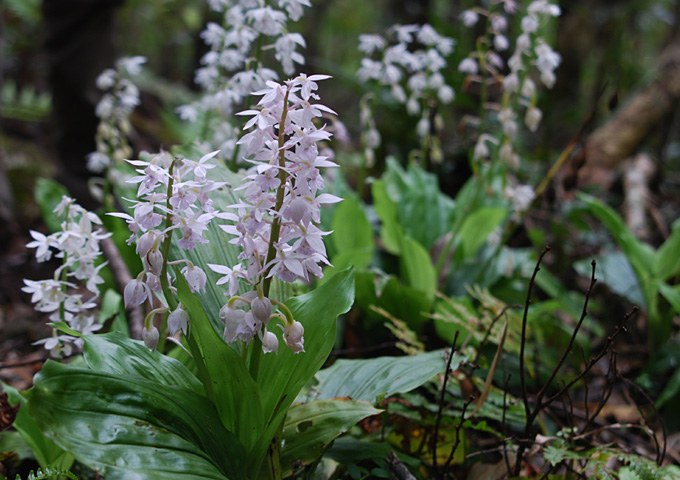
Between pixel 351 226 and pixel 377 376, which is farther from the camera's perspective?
pixel 351 226

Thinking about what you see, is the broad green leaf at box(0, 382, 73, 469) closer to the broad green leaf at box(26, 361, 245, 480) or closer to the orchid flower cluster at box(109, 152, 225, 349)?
the broad green leaf at box(26, 361, 245, 480)

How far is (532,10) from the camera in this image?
2357 mm

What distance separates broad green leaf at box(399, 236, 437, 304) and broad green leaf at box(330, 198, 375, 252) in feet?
0.66

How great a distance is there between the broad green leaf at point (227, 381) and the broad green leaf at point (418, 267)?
129 cm

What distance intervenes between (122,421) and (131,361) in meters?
0.19

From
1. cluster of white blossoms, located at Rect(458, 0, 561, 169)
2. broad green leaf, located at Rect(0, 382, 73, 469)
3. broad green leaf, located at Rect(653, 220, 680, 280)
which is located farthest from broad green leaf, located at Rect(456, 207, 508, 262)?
broad green leaf, located at Rect(0, 382, 73, 469)

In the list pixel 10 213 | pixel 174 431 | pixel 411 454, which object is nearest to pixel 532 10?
pixel 411 454

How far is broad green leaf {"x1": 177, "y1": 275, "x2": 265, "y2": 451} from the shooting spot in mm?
1229

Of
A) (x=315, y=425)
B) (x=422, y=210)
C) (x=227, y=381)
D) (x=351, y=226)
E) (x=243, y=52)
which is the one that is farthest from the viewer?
(x=422, y=210)

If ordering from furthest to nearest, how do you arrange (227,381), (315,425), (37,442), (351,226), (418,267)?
(351,226)
(418,267)
(37,442)
(315,425)
(227,381)

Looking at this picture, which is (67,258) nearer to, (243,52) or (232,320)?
(232,320)

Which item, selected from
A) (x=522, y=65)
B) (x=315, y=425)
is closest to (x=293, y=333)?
(x=315, y=425)

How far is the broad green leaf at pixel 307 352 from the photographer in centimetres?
131

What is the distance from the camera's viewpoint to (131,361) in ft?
4.35
